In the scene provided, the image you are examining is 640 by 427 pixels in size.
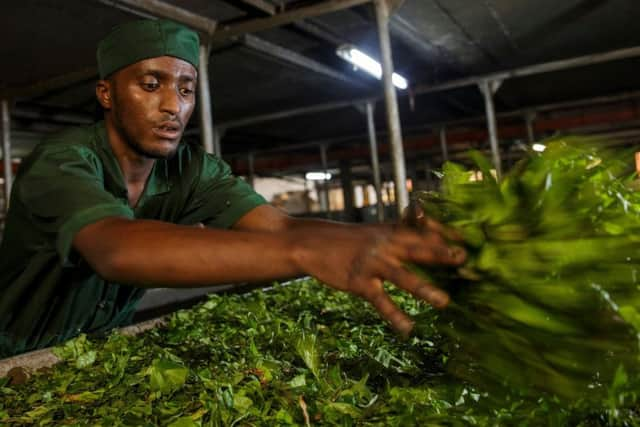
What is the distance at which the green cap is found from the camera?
7.31 ft

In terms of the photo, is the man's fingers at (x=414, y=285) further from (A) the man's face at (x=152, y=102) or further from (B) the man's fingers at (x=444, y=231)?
(A) the man's face at (x=152, y=102)

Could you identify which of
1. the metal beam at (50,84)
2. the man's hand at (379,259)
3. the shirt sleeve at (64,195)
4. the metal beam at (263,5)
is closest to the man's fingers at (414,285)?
the man's hand at (379,259)

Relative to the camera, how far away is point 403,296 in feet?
9.96

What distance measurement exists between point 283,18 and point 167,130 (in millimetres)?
4360

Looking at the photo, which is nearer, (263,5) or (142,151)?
(142,151)

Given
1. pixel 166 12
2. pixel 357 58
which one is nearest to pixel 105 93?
pixel 166 12

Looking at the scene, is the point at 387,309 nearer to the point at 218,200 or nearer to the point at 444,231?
the point at 444,231

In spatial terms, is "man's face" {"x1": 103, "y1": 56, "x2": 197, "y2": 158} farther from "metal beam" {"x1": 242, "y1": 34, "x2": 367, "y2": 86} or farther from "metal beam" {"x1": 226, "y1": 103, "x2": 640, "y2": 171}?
"metal beam" {"x1": 226, "y1": 103, "x2": 640, "y2": 171}

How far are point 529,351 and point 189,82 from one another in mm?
1854

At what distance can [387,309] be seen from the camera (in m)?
1.17

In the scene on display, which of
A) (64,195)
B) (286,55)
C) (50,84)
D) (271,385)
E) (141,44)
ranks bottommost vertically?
(271,385)

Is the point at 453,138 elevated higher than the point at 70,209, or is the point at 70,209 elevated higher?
the point at 453,138

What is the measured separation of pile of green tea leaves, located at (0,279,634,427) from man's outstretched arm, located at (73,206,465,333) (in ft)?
1.07

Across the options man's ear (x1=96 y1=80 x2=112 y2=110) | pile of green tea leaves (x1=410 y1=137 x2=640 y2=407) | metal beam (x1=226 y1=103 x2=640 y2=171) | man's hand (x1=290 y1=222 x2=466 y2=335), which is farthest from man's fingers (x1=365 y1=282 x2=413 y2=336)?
metal beam (x1=226 y1=103 x2=640 y2=171)
